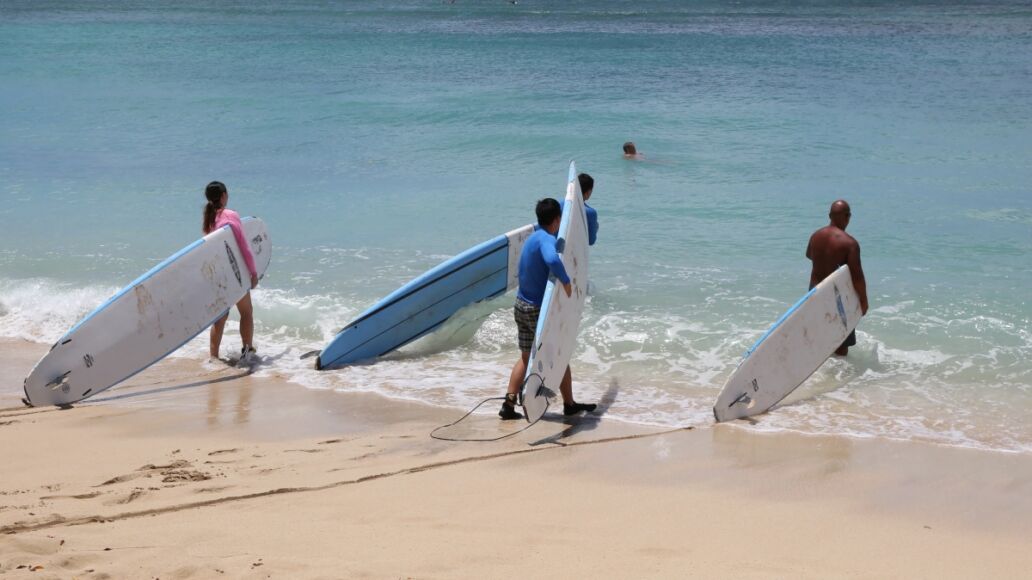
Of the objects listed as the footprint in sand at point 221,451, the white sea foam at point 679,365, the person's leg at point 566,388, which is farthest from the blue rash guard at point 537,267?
the footprint in sand at point 221,451

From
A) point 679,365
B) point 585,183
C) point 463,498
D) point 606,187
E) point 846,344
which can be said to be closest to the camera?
point 463,498

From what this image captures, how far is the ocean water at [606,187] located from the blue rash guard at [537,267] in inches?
40.5

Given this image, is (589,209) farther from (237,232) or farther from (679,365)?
(237,232)

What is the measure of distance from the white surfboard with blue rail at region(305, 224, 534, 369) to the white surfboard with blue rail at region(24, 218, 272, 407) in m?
0.88

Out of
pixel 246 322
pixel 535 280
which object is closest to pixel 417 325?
pixel 246 322

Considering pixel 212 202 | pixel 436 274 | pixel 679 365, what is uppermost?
pixel 212 202

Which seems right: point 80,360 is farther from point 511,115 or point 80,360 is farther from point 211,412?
point 511,115

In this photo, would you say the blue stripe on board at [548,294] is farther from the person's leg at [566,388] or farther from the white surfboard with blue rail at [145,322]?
the white surfboard with blue rail at [145,322]

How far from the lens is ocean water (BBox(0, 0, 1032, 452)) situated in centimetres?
777

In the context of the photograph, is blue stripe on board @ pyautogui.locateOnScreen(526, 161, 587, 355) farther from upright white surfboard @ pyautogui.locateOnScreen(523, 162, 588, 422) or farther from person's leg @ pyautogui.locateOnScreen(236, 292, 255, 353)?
person's leg @ pyautogui.locateOnScreen(236, 292, 255, 353)

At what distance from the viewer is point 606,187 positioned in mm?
14156

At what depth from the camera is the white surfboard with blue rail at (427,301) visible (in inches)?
309

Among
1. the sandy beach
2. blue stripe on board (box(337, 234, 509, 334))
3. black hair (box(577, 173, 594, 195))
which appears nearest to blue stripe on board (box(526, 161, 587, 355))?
the sandy beach

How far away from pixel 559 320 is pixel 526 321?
0.20 metres
